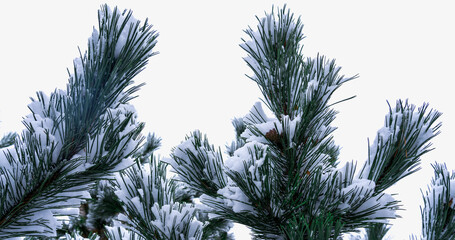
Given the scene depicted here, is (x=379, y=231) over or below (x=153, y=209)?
below

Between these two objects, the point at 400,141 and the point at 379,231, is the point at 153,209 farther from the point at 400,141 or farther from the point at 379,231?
the point at 379,231

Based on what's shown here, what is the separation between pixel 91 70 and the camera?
3.90 ft

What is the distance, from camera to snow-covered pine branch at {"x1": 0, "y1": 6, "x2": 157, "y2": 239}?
1110 millimetres

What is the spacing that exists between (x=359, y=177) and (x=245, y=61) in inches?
33.4

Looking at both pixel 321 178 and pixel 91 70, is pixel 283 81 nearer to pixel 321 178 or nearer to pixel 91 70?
pixel 321 178

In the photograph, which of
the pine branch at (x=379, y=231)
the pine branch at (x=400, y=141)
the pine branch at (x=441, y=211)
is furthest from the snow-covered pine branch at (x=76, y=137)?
the pine branch at (x=379, y=231)

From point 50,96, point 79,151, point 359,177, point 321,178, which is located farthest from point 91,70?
point 359,177

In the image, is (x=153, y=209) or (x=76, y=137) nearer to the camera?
(x=76, y=137)

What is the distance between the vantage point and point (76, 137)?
3.73 feet

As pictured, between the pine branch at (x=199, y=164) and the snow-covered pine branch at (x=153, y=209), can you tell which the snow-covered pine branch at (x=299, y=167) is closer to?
the pine branch at (x=199, y=164)

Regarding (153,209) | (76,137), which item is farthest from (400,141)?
(76,137)

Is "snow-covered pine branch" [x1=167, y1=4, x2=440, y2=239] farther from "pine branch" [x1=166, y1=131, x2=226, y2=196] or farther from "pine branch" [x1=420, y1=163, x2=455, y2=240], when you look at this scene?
"pine branch" [x1=420, y1=163, x2=455, y2=240]

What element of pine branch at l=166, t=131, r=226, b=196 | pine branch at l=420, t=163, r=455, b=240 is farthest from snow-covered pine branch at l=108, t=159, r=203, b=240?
pine branch at l=420, t=163, r=455, b=240

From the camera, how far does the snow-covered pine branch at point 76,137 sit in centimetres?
111
